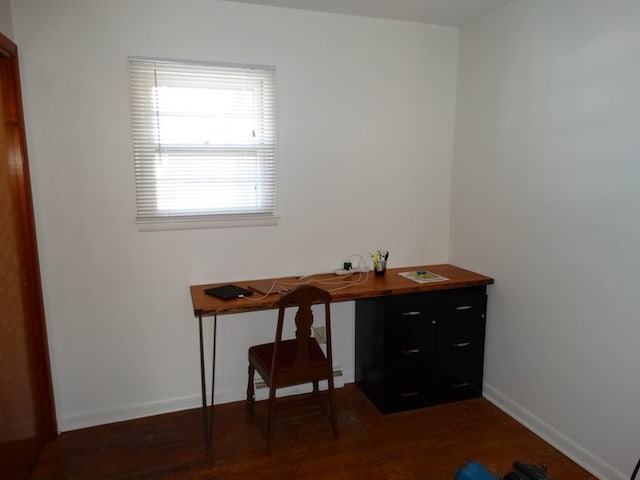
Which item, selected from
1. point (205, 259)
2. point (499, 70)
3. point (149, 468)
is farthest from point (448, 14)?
point (149, 468)

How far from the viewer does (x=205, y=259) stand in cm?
279

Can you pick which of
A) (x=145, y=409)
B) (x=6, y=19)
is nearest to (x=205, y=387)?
(x=145, y=409)

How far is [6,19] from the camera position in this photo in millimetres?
2209

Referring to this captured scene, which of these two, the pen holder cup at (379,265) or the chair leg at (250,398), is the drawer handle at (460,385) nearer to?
the pen holder cup at (379,265)

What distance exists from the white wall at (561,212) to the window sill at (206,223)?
151 centimetres

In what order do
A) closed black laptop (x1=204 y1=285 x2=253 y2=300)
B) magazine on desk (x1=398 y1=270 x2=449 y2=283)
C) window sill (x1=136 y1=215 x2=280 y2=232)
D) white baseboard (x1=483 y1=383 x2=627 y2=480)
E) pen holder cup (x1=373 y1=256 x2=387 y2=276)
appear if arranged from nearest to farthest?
white baseboard (x1=483 y1=383 x2=627 y2=480)
closed black laptop (x1=204 y1=285 x2=253 y2=300)
window sill (x1=136 y1=215 x2=280 y2=232)
magazine on desk (x1=398 y1=270 x2=449 y2=283)
pen holder cup (x1=373 y1=256 x2=387 y2=276)

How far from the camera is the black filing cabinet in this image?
109 inches

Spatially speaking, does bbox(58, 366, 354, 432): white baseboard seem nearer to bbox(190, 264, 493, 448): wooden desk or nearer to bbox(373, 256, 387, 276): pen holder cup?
bbox(190, 264, 493, 448): wooden desk

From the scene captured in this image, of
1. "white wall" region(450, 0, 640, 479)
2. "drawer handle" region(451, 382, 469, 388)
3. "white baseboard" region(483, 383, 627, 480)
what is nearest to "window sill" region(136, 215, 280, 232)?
"white wall" region(450, 0, 640, 479)

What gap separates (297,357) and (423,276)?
1111 millimetres

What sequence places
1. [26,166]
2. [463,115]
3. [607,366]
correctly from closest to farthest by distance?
Answer: [607,366]
[26,166]
[463,115]

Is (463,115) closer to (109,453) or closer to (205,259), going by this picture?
(205,259)

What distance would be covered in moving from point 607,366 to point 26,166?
3252 millimetres

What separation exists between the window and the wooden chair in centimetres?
81
